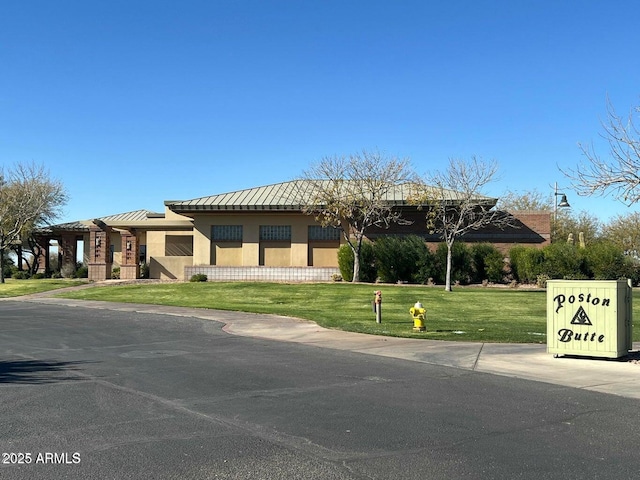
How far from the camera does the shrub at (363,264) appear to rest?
126 feet

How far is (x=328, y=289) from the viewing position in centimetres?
3328

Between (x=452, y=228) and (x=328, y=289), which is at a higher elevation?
(x=452, y=228)

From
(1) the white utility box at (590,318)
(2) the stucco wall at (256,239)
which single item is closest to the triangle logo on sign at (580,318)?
(1) the white utility box at (590,318)

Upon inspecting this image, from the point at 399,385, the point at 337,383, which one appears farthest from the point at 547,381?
the point at 337,383

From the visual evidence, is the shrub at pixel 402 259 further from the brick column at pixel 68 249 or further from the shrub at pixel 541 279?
the brick column at pixel 68 249

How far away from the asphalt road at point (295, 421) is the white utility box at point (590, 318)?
2692 millimetres

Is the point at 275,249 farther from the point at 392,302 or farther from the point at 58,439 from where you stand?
the point at 58,439

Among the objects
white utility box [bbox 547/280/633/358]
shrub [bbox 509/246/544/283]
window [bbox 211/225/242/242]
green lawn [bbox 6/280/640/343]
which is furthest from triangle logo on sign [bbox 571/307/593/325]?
window [bbox 211/225/242/242]

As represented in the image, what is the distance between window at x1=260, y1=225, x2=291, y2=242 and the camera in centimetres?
4209

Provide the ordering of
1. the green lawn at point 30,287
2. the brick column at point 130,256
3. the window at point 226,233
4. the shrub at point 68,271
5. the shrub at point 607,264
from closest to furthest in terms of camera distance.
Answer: the shrub at point 607,264, the green lawn at point 30,287, the window at point 226,233, the brick column at point 130,256, the shrub at point 68,271

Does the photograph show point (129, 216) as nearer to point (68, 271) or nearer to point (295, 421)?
point (68, 271)

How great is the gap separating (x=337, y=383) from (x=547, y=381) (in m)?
3.40

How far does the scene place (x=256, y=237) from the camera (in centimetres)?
4209

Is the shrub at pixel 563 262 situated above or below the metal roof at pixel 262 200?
below
